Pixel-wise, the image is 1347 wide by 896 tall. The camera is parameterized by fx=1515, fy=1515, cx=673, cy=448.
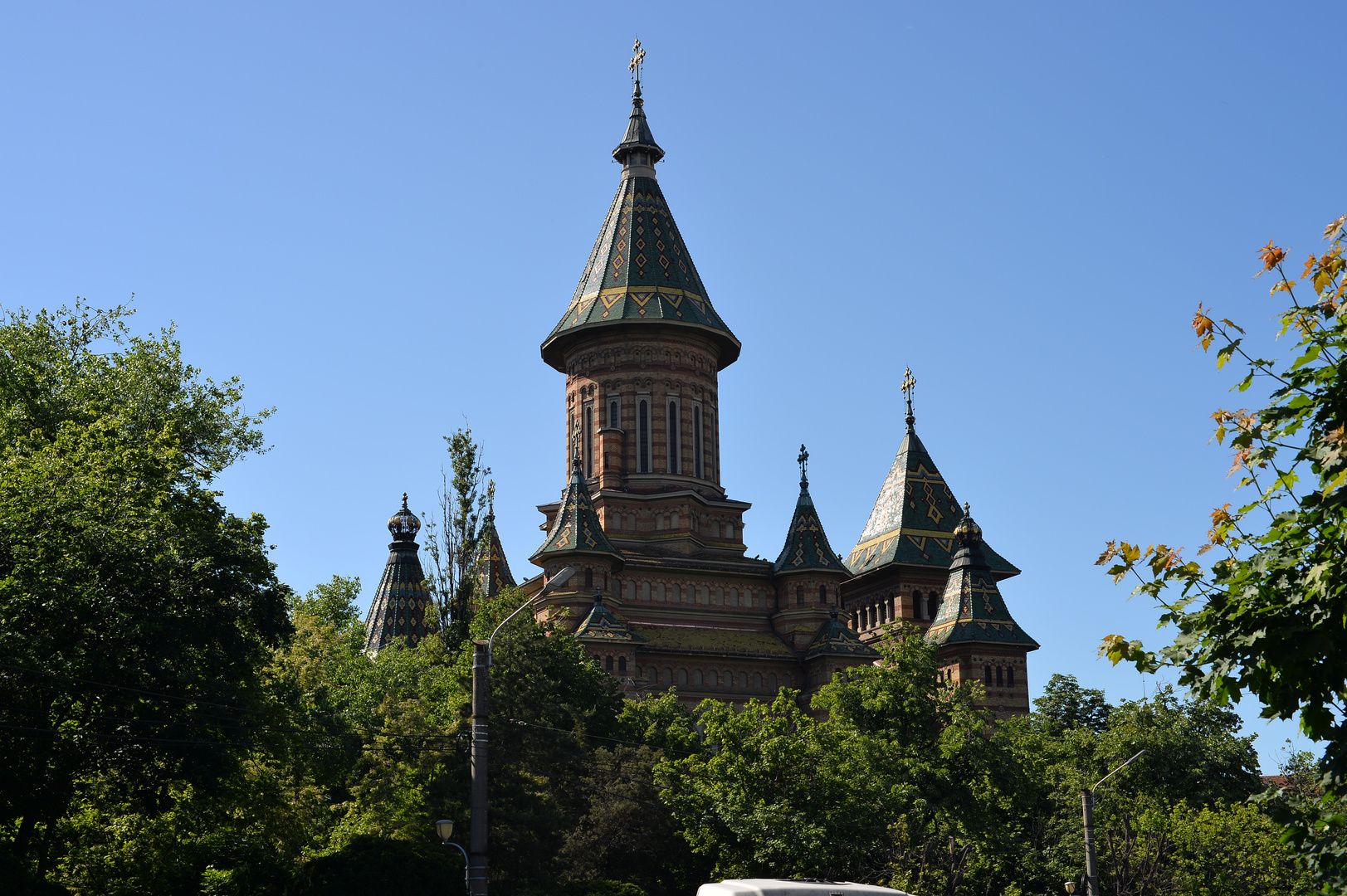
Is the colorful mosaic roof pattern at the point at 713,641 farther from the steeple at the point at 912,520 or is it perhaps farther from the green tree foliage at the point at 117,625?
the green tree foliage at the point at 117,625

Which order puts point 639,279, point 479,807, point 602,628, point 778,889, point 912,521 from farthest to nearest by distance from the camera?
1. point 912,521
2. point 639,279
3. point 602,628
4. point 778,889
5. point 479,807

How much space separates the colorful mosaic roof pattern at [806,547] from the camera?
2404 inches

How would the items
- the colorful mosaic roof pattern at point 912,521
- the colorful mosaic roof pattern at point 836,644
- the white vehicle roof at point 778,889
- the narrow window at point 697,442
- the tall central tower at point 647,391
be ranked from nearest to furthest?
the white vehicle roof at point 778,889, the colorful mosaic roof pattern at point 836,644, the tall central tower at point 647,391, the narrow window at point 697,442, the colorful mosaic roof pattern at point 912,521

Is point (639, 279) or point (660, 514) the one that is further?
point (639, 279)

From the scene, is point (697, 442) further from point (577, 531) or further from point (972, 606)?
point (972, 606)

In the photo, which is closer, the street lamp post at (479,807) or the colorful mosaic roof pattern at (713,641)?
the street lamp post at (479,807)

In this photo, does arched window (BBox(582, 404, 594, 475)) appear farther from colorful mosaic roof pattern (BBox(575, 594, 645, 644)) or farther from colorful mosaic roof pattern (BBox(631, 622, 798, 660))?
colorful mosaic roof pattern (BBox(575, 594, 645, 644))

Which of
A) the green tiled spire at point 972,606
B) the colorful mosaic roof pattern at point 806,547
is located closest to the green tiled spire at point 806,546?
the colorful mosaic roof pattern at point 806,547

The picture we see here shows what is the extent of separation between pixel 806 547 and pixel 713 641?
19.4ft

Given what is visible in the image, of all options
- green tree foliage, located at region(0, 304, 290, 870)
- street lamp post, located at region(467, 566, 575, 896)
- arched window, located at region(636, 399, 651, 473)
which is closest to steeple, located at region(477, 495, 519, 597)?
arched window, located at region(636, 399, 651, 473)

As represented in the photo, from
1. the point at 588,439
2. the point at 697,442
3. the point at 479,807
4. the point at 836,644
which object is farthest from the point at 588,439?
the point at 479,807

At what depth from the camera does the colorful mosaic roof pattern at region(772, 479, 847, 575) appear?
6106 cm

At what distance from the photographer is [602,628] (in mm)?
54938

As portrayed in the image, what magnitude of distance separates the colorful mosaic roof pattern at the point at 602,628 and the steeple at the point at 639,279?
45.4 feet
